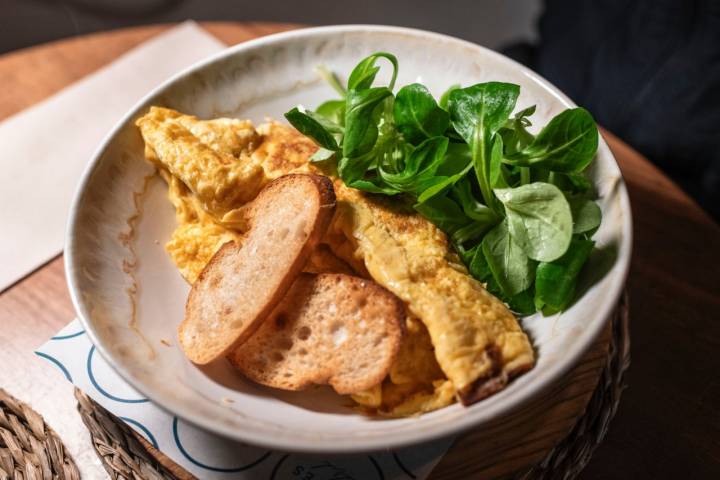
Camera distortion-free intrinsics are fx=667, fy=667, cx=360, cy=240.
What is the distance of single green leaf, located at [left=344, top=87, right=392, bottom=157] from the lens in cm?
163

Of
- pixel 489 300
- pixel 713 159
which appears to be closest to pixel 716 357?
pixel 489 300

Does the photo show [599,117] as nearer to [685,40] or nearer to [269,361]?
[685,40]

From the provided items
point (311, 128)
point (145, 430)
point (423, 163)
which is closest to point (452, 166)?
point (423, 163)

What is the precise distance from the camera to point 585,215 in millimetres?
1556

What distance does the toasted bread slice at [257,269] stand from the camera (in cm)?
150

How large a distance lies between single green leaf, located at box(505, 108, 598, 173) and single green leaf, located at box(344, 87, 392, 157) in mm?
343

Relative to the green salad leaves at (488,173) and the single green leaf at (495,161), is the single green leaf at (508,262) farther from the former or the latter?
the single green leaf at (495,161)

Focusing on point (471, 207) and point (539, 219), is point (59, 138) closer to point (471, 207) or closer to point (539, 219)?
point (471, 207)

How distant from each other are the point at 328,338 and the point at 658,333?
955mm

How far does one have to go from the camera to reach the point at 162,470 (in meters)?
1.51

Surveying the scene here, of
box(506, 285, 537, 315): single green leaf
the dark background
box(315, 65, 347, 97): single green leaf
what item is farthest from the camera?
the dark background

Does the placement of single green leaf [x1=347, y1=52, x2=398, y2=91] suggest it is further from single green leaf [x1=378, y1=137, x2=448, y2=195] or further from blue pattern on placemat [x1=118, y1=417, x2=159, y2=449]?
blue pattern on placemat [x1=118, y1=417, x2=159, y2=449]

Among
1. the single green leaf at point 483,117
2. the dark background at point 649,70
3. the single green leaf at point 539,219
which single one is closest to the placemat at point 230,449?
the single green leaf at point 539,219

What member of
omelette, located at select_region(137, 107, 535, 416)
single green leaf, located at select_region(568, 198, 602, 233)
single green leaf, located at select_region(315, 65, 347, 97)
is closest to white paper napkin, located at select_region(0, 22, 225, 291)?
omelette, located at select_region(137, 107, 535, 416)
